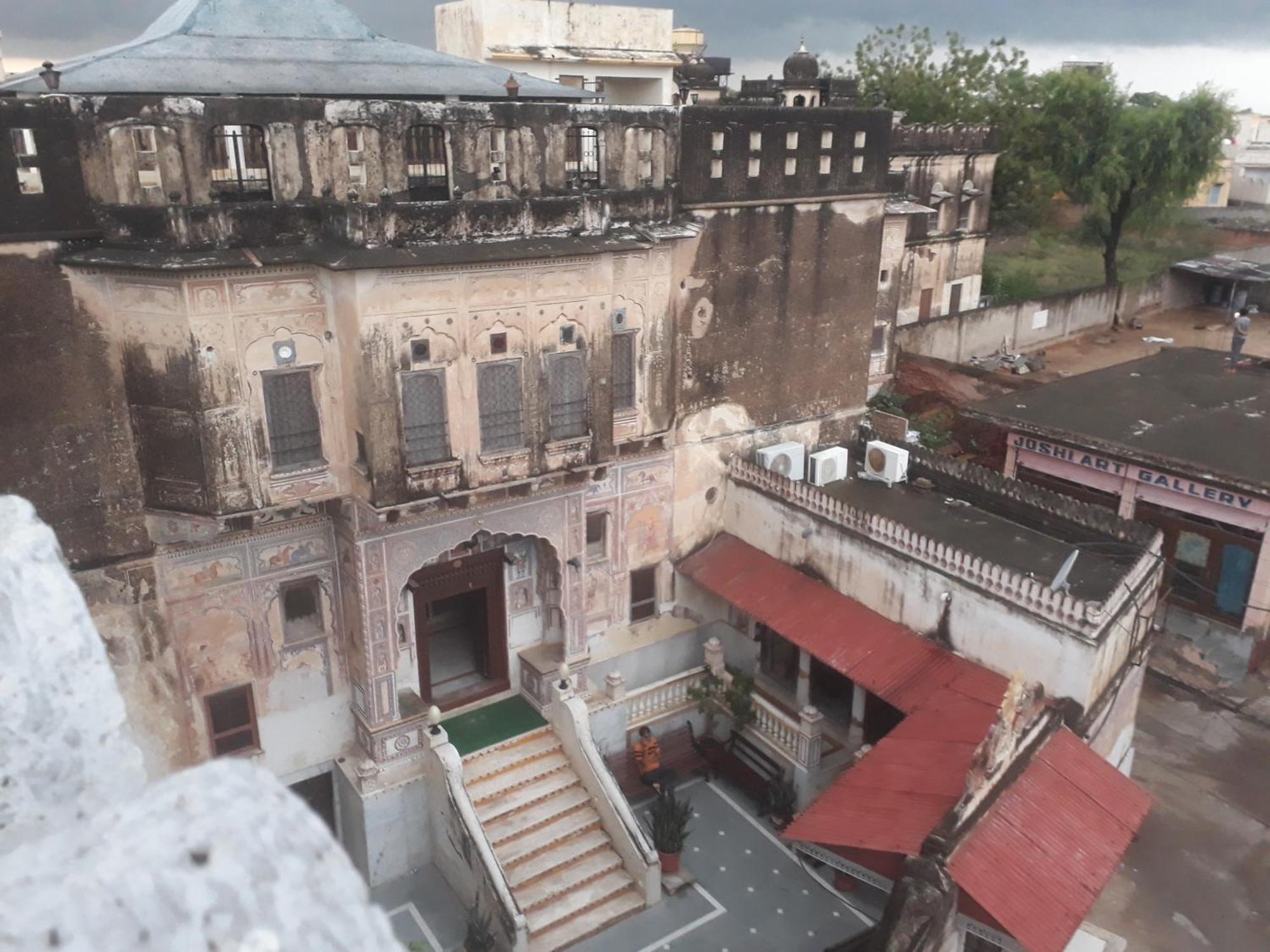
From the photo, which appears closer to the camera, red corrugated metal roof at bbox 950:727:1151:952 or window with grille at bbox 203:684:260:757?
red corrugated metal roof at bbox 950:727:1151:952

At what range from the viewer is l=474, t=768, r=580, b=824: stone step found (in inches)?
570

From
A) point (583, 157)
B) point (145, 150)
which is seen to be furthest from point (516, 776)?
point (145, 150)

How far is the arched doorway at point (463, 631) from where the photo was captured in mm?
15242

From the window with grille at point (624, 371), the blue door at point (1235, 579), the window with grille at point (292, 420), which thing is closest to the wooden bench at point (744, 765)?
the window with grille at point (624, 371)

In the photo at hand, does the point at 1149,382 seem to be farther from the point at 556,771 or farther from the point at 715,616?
the point at 556,771

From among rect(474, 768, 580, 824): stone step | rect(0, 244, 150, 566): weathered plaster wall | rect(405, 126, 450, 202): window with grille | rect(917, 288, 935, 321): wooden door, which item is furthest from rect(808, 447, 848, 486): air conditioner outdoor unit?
rect(917, 288, 935, 321): wooden door

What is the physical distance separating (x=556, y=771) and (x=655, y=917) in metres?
2.62

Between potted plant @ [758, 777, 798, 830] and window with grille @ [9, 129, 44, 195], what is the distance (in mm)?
13347

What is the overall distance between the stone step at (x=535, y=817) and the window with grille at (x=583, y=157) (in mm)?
9346

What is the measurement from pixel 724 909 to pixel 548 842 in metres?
2.79

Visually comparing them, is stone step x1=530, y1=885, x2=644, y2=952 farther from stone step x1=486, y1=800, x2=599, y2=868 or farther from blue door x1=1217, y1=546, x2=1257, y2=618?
blue door x1=1217, y1=546, x2=1257, y2=618

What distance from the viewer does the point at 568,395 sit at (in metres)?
14.1

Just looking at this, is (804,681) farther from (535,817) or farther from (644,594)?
(535,817)

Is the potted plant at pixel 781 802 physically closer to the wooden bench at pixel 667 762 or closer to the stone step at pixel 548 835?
the wooden bench at pixel 667 762
